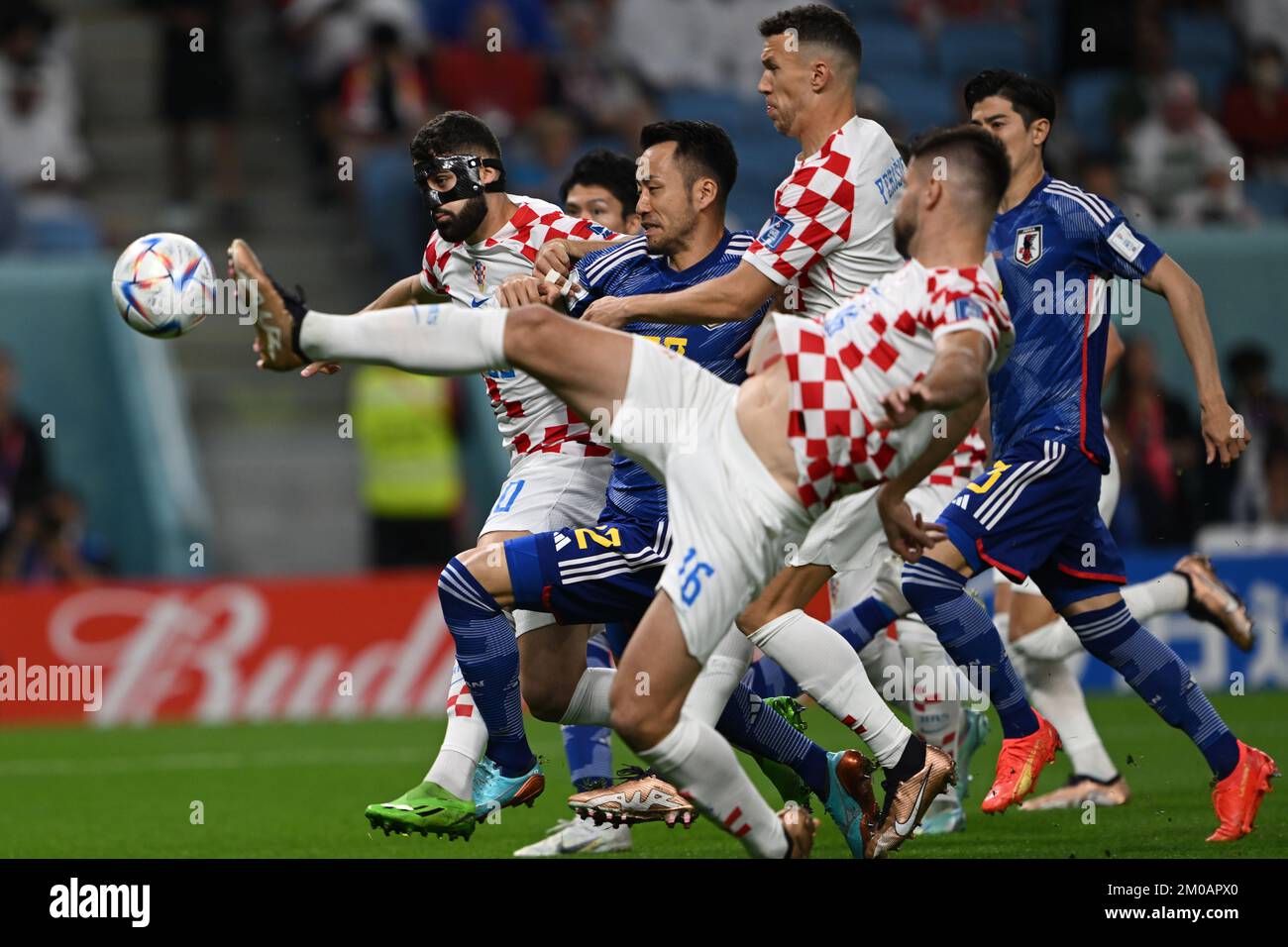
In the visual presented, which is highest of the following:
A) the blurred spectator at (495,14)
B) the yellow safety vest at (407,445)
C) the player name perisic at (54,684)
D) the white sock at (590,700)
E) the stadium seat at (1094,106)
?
the blurred spectator at (495,14)

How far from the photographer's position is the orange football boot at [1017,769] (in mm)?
6883

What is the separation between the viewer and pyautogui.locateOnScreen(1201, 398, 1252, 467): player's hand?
21.4 ft

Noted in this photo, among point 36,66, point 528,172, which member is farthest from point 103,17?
point 528,172

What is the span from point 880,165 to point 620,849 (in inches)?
103

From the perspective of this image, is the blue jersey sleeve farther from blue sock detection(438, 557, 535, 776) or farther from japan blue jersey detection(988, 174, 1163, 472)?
blue sock detection(438, 557, 535, 776)

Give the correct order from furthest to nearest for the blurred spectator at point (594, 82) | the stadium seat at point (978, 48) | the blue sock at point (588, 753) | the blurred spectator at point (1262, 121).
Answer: the blurred spectator at point (1262, 121) < the stadium seat at point (978, 48) < the blurred spectator at point (594, 82) < the blue sock at point (588, 753)

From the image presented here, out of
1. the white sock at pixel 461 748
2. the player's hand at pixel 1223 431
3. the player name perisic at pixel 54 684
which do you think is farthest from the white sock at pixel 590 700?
the player name perisic at pixel 54 684

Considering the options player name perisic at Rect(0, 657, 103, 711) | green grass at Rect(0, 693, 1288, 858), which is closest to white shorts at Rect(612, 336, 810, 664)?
green grass at Rect(0, 693, 1288, 858)

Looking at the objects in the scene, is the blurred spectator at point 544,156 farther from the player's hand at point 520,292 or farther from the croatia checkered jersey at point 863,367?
the croatia checkered jersey at point 863,367

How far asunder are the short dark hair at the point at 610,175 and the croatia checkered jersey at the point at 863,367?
2.57 metres

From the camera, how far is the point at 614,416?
5324 mm

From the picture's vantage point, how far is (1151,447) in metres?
12.8

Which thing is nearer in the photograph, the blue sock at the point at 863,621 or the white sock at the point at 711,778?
the white sock at the point at 711,778

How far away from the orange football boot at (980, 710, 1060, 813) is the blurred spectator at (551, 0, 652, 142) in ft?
29.4
